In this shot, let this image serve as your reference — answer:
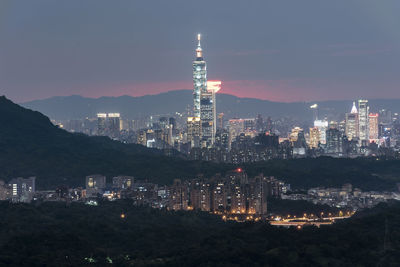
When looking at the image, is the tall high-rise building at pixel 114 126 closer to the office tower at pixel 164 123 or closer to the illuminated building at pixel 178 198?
the office tower at pixel 164 123

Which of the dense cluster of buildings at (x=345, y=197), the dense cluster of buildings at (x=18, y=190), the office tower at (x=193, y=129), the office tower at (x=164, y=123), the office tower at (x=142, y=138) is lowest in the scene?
the dense cluster of buildings at (x=345, y=197)

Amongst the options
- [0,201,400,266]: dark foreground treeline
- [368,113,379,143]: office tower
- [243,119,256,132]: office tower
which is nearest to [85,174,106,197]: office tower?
[0,201,400,266]: dark foreground treeline

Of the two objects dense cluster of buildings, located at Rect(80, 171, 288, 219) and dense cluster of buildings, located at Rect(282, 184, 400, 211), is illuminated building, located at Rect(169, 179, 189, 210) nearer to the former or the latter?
dense cluster of buildings, located at Rect(80, 171, 288, 219)

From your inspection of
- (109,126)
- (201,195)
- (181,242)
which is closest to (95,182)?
(201,195)

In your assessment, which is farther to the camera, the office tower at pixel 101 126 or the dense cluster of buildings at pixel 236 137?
the office tower at pixel 101 126

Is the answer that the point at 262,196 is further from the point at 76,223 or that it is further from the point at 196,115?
the point at 196,115

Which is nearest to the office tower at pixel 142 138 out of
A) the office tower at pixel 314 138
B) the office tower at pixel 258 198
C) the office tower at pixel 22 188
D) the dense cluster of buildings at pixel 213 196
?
the office tower at pixel 314 138

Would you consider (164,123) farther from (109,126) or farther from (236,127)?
(236,127)
